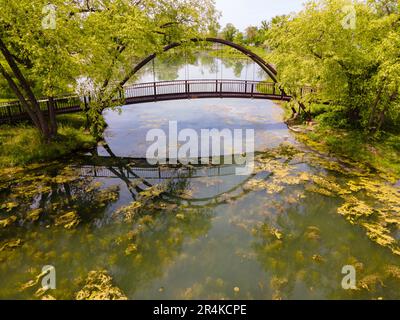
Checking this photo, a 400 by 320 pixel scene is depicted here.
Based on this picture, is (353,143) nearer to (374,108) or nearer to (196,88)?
(374,108)

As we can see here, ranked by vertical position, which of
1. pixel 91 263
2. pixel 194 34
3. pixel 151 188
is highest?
pixel 194 34

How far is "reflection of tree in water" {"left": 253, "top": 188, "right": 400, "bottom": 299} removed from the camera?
8773 mm

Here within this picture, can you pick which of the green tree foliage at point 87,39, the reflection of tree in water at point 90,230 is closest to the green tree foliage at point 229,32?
the green tree foliage at point 87,39

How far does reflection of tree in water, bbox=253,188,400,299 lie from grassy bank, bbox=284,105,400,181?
5660mm

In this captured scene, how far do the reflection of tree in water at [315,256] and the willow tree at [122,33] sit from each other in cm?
1141

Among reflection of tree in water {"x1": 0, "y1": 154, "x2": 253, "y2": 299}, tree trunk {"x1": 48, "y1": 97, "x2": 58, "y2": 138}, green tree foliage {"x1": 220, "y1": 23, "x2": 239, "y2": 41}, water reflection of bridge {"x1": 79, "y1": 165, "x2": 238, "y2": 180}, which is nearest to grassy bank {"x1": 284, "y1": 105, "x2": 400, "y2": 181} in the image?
water reflection of bridge {"x1": 79, "y1": 165, "x2": 238, "y2": 180}

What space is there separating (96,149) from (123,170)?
141 inches

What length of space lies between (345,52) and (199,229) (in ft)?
43.6

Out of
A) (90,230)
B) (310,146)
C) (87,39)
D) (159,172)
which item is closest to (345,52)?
(310,146)

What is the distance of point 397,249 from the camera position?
10.2 m

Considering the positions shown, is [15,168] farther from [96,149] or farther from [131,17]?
[131,17]

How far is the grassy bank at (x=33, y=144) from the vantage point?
1600cm

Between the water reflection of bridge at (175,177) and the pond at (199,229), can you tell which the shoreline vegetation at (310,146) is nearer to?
the pond at (199,229)
